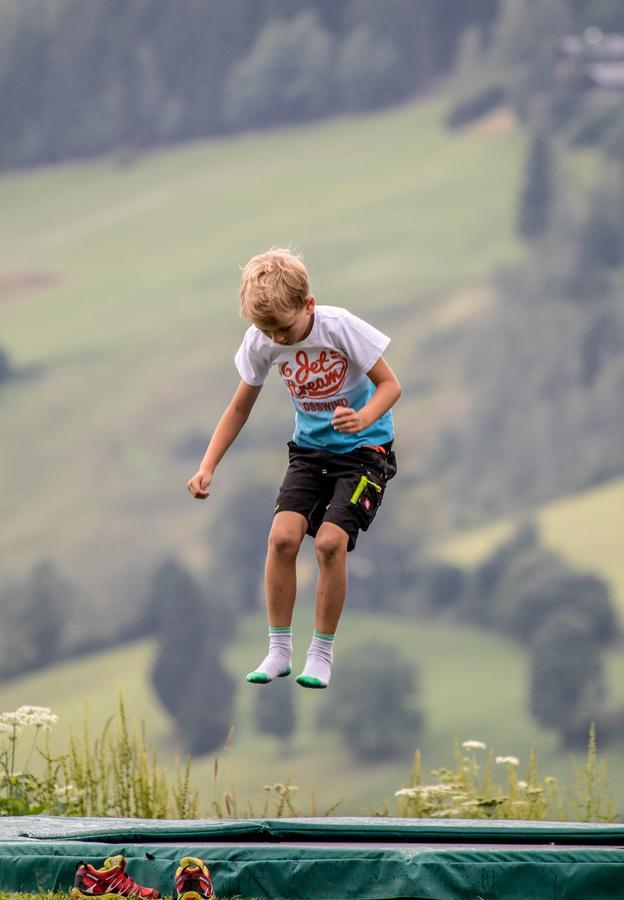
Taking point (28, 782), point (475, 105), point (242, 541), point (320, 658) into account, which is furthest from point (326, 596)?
point (475, 105)

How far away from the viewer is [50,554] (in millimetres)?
56719

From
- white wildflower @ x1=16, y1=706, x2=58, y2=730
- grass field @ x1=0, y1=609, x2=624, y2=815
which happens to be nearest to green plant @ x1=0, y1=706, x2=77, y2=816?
white wildflower @ x1=16, y1=706, x2=58, y2=730

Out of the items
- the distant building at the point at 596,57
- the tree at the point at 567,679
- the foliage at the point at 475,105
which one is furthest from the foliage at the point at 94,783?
the foliage at the point at 475,105

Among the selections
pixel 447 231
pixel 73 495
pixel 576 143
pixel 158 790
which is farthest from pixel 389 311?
pixel 158 790

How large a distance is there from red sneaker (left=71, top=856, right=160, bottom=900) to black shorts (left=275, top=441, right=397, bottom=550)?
1234 millimetres

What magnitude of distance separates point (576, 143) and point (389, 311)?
9867mm

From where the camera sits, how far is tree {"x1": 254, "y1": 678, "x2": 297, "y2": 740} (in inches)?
2062

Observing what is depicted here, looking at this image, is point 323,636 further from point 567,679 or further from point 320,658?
point 567,679

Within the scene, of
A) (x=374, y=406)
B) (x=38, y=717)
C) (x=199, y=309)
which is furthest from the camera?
(x=199, y=309)

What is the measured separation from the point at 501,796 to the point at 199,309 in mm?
56368

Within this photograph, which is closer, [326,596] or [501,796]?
[326,596]

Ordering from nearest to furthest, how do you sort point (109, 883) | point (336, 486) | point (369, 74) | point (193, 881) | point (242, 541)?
point (193, 881) → point (109, 883) → point (336, 486) → point (242, 541) → point (369, 74)

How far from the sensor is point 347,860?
426 cm

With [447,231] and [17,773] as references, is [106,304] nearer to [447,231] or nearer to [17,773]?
[447,231]
